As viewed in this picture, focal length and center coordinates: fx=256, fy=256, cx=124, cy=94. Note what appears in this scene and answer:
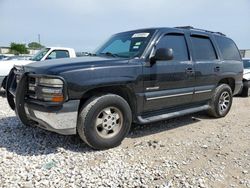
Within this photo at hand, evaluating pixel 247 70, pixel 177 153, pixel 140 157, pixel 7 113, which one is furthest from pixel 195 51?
pixel 247 70

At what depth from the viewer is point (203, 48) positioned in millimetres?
5270

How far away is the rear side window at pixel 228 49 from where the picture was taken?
5.79 m

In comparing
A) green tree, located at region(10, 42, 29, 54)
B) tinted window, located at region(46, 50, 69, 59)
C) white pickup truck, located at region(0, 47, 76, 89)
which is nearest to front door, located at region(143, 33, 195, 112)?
white pickup truck, located at region(0, 47, 76, 89)

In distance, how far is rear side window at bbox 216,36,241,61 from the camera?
579 cm

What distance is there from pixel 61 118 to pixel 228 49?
4.43m

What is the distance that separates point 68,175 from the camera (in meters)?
3.03

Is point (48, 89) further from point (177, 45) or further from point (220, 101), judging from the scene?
Answer: point (220, 101)

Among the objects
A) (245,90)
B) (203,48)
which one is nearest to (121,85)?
(203,48)

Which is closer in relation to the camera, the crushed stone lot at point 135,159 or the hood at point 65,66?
the crushed stone lot at point 135,159

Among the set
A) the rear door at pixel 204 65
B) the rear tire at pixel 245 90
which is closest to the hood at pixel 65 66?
the rear door at pixel 204 65

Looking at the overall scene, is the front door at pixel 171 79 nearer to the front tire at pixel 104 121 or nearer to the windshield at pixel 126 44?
the windshield at pixel 126 44

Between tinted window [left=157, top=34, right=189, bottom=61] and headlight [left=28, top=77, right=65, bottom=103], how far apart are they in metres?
1.99

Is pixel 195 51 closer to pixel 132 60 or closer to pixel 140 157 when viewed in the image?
pixel 132 60

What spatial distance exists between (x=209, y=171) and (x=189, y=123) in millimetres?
2237
